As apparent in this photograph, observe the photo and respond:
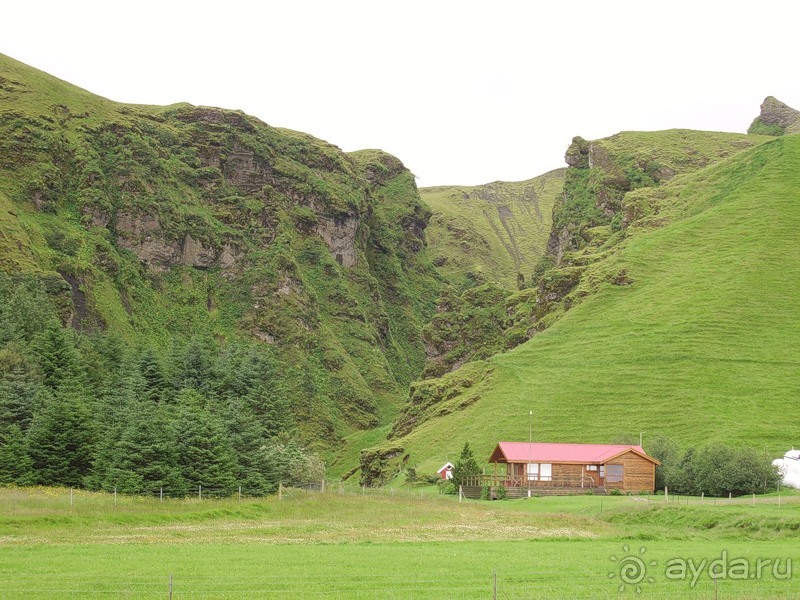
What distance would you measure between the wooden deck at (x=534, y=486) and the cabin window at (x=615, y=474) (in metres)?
1.32

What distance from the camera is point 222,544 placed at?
1841 inches

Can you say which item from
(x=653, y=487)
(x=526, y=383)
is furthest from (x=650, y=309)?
(x=653, y=487)

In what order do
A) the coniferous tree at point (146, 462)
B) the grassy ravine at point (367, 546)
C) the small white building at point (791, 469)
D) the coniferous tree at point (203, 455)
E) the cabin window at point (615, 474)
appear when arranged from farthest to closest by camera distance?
the cabin window at point (615, 474), the small white building at point (791, 469), the coniferous tree at point (203, 455), the coniferous tree at point (146, 462), the grassy ravine at point (367, 546)

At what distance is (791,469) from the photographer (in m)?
89.9

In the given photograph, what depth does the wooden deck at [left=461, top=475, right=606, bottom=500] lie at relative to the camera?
97.1 m

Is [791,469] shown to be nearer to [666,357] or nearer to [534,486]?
[534,486]

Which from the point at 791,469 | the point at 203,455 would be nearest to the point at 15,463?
the point at 203,455

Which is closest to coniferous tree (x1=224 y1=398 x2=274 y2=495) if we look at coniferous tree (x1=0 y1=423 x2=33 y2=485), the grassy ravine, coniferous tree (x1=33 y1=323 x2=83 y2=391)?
→ the grassy ravine

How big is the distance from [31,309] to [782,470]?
10153cm

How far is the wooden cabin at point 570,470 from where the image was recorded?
97.1 m

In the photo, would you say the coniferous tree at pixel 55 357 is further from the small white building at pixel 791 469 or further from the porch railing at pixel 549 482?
the small white building at pixel 791 469

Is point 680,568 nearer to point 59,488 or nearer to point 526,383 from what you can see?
point 59,488

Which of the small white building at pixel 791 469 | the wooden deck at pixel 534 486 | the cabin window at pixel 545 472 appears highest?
the small white building at pixel 791 469

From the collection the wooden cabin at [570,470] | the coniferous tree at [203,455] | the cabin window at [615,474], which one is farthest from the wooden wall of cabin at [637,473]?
the coniferous tree at [203,455]
